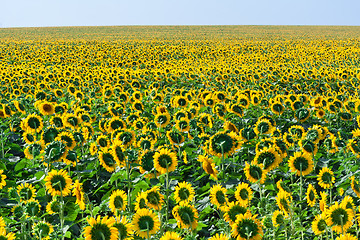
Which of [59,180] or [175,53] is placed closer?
[59,180]

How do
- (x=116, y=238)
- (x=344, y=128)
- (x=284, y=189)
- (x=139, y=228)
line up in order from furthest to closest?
(x=344, y=128) < (x=284, y=189) < (x=139, y=228) < (x=116, y=238)

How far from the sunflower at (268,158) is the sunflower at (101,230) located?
6.53 ft

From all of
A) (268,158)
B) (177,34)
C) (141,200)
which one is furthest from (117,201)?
(177,34)

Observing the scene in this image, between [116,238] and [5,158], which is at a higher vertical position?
[116,238]

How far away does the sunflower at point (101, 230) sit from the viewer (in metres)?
2.13

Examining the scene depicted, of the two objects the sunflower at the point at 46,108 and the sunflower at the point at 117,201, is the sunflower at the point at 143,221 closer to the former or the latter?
the sunflower at the point at 117,201

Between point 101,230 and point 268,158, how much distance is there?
2.13m

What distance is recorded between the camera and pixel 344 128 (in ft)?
24.5

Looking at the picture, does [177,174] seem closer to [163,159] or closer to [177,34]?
[163,159]

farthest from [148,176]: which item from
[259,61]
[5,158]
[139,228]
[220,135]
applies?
[259,61]

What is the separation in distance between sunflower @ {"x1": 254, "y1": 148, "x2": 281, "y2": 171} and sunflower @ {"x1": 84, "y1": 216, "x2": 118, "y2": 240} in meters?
1.99

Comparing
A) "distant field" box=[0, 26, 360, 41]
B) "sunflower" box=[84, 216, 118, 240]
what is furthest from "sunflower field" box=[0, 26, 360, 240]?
"distant field" box=[0, 26, 360, 41]

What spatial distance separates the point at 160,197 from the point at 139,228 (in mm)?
397

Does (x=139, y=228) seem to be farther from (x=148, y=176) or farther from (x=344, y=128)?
(x=344, y=128)
